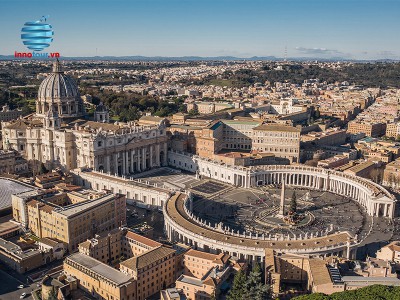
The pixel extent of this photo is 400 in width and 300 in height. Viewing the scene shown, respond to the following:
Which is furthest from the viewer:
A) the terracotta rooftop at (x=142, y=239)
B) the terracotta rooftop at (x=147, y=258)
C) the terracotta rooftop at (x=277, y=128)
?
the terracotta rooftop at (x=277, y=128)

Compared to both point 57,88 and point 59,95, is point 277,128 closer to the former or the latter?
point 59,95

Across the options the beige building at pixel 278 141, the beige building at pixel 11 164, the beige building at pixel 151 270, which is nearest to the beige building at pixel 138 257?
the beige building at pixel 151 270

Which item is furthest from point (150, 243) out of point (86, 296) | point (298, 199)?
point (298, 199)

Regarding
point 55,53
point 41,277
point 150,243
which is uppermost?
point 55,53

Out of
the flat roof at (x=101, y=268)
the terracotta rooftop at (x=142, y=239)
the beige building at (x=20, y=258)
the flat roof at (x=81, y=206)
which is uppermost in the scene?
the flat roof at (x=81, y=206)

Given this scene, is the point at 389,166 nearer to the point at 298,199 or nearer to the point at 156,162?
the point at 298,199

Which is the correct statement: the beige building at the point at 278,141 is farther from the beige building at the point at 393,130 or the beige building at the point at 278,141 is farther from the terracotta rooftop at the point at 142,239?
the terracotta rooftop at the point at 142,239
